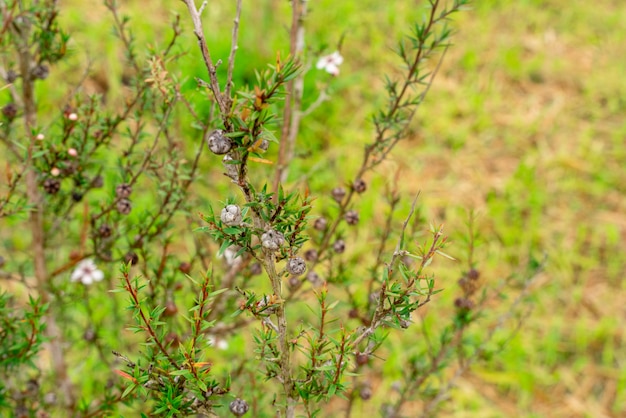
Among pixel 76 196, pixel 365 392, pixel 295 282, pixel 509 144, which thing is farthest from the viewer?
pixel 509 144

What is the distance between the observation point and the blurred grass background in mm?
3977

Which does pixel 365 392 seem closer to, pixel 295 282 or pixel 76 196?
pixel 295 282

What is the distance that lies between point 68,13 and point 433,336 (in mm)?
4478

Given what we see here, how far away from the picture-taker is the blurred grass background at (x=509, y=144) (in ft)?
13.0

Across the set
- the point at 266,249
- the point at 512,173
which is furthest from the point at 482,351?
the point at 512,173

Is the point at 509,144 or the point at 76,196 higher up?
the point at 509,144

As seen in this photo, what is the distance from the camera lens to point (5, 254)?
161 inches

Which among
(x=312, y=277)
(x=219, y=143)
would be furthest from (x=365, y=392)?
(x=219, y=143)

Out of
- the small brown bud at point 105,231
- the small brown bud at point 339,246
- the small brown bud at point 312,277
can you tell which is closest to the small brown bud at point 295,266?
the small brown bud at point 339,246

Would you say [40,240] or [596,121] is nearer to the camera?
[40,240]

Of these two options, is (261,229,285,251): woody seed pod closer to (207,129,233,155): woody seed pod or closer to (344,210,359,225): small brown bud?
(207,129,233,155): woody seed pod

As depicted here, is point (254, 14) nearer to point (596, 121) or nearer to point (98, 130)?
point (596, 121)

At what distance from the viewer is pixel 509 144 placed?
5.29 m

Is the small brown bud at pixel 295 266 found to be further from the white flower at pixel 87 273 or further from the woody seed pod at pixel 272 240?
the white flower at pixel 87 273
